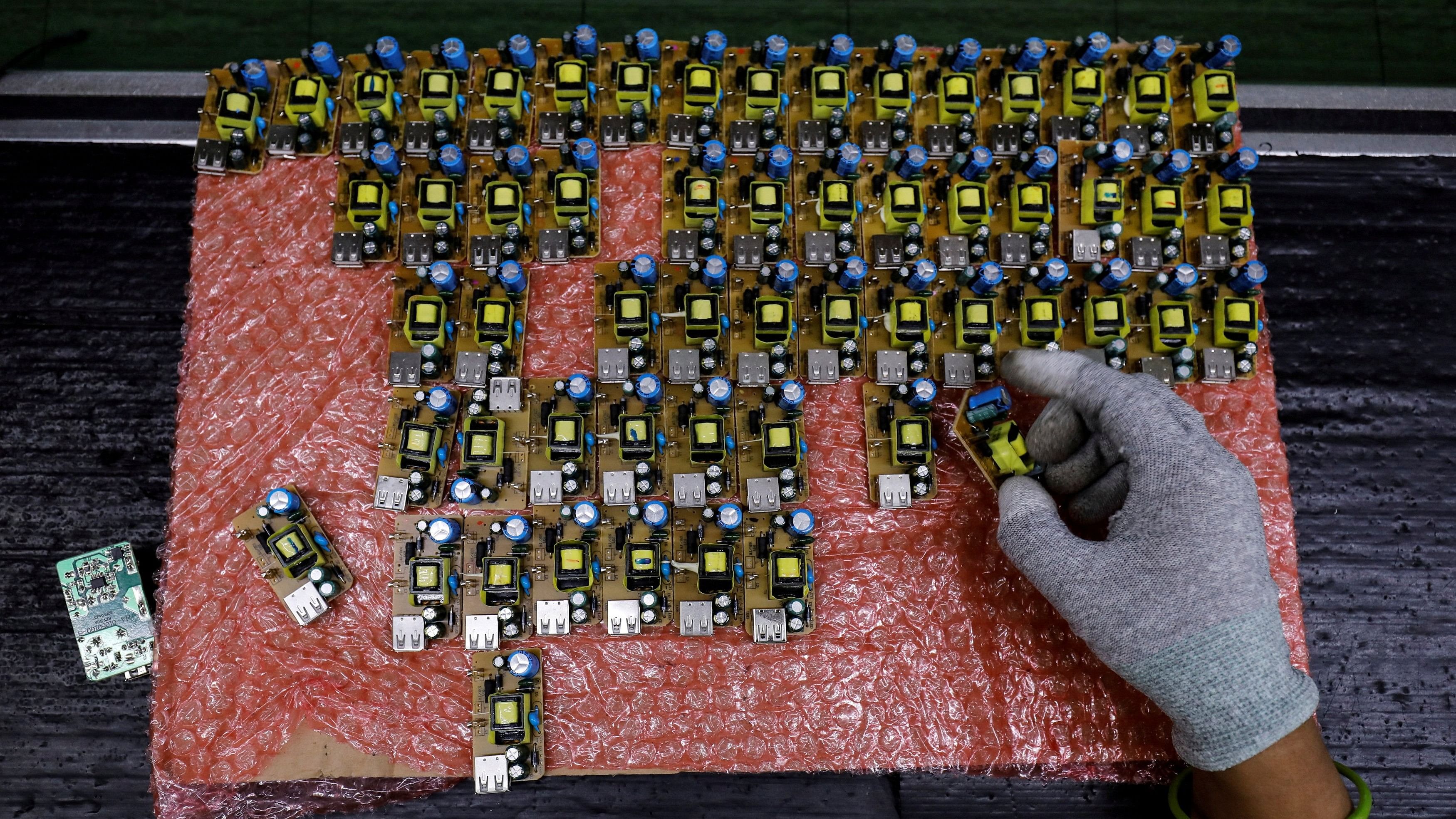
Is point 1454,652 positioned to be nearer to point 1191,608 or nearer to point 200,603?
point 1191,608

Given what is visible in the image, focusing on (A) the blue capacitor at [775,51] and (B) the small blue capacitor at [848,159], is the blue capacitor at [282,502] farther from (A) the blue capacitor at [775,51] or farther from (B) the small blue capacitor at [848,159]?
(A) the blue capacitor at [775,51]

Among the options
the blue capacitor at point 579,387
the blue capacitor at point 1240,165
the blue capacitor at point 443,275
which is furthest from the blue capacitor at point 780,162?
the blue capacitor at point 1240,165

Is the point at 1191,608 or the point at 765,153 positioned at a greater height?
the point at 765,153

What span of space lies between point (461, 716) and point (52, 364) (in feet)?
10.2

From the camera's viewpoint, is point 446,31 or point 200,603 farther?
point 446,31

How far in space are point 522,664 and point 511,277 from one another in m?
1.84

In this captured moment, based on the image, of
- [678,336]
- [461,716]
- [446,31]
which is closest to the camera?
[461,716]

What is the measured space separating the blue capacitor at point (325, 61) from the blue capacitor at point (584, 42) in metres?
1.25

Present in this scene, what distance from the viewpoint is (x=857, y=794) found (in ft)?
14.0

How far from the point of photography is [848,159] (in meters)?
4.32

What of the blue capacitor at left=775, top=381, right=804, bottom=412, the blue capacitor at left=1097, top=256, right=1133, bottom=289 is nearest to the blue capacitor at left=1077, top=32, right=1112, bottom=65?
the blue capacitor at left=1097, top=256, right=1133, bottom=289

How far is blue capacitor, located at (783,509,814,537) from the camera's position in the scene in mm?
3973

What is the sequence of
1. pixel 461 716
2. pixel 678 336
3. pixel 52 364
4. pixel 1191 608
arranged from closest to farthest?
pixel 1191 608 → pixel 461 716 → pixel 678 336 → pixel 52 364

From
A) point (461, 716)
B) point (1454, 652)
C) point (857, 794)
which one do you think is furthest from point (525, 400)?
point (1454, 652)
